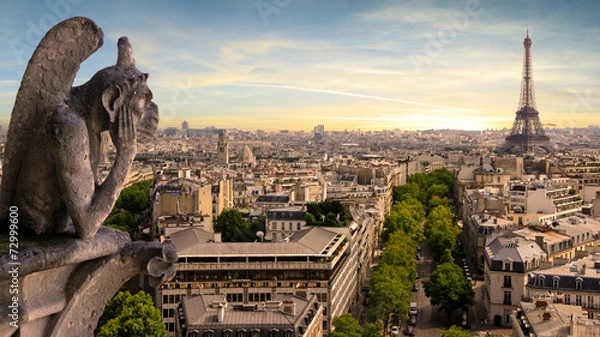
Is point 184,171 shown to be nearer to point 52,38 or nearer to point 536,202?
point 536,202

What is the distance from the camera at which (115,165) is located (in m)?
6.20

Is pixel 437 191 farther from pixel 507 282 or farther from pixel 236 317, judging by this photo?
pixel 236 317

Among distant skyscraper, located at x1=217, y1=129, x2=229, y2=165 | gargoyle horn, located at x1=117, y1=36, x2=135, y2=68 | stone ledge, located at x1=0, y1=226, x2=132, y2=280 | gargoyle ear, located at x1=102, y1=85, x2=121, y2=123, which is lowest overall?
distant skyscraper, located at x1=217, y1=129, x2=229, y2=165

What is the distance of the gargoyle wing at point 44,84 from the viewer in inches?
229

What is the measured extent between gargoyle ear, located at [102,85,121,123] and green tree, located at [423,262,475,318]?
38.9 m

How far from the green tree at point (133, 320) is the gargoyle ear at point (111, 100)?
27.9m

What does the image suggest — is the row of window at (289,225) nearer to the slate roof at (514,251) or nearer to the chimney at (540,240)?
the slate roof at (514,251)

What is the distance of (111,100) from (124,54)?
51 cm

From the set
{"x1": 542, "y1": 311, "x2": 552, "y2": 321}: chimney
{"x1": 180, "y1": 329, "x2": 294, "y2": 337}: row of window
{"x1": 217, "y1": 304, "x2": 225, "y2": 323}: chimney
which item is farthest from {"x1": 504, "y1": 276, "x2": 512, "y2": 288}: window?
{"x1": 217, "y1": 304, "x2": 225, "y2": 323}: chimney

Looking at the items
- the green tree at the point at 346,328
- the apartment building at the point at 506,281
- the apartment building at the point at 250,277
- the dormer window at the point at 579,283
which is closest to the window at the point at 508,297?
the apartment building at the point at 506,281

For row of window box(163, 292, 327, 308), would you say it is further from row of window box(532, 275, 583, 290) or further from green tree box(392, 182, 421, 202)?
green tree box(392, 182, 421, 202)

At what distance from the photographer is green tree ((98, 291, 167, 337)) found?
32.4 meters

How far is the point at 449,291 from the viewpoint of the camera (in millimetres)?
42875

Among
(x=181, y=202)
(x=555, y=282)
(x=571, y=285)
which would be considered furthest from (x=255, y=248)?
(x=181, y=202)
